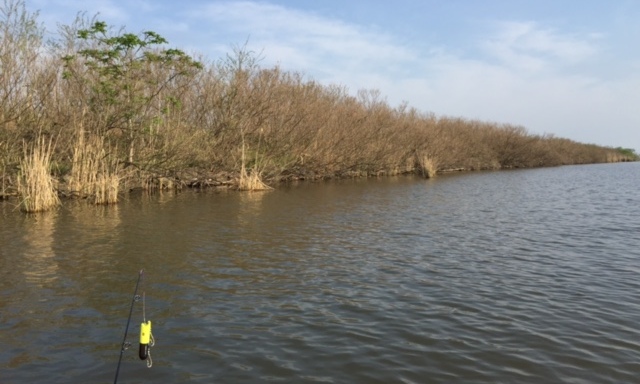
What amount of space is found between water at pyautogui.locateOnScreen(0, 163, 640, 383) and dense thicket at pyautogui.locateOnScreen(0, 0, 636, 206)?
17.5ft

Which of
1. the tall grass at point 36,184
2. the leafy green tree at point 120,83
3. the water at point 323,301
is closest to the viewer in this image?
the water at point 323,301

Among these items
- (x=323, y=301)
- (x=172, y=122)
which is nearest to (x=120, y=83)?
(x=172, y=122)

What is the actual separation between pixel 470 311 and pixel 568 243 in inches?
258

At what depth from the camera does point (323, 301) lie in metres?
7.54

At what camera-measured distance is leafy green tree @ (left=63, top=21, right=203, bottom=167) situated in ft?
69.1

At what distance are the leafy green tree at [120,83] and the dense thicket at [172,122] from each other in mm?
54

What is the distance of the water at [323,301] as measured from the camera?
5.28 metres

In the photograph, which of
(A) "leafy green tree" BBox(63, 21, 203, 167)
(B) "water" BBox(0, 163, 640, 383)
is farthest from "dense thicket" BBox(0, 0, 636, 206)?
(B) "water" BBox(0, 163, 640, 383)

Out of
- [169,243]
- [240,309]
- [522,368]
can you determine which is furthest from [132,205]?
[522,368]

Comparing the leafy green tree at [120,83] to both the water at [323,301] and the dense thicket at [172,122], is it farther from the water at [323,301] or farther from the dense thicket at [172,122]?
the water at [323,301]

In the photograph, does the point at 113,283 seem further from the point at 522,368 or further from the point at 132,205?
the point at 132,205

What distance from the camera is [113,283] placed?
331 inches

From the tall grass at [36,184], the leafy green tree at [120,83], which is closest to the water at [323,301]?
the tall grass at [36,184]

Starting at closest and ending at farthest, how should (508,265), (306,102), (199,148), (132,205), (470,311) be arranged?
(470,311) < (508,265) < (132,205) < (199,148) < (306,102)
